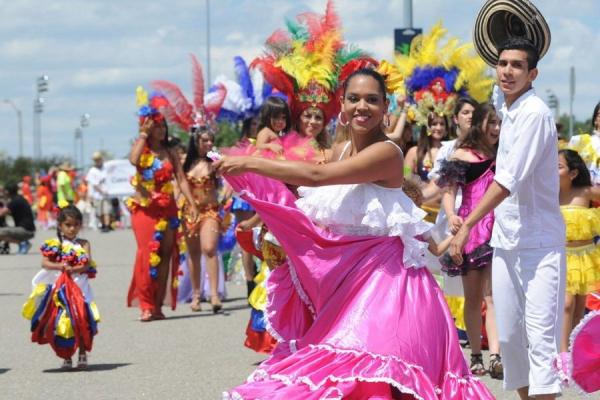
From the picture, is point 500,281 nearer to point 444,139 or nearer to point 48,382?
point 48,382

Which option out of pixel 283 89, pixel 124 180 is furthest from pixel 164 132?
pixel 124 180

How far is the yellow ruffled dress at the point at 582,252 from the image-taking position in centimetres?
859

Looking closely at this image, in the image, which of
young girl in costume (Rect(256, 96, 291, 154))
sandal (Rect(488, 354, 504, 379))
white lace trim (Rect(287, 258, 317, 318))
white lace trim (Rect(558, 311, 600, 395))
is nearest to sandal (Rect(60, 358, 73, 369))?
young girl in costume (Rect(256, 96, 291, 154))

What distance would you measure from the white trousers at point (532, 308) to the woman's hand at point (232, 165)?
162cm

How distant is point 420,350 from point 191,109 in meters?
8.23

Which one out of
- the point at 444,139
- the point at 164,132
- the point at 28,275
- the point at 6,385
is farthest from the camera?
the point at 28,275

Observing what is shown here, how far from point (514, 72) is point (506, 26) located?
648 mm

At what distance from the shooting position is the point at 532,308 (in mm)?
6184

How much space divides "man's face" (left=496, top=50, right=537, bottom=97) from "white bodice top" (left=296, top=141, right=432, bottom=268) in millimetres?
937

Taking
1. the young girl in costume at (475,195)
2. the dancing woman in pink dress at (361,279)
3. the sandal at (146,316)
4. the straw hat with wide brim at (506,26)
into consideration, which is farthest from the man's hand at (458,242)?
the sandal at (146,316)

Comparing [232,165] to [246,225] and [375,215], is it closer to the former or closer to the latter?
[375,215]

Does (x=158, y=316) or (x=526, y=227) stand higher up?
(x=526, y=227)

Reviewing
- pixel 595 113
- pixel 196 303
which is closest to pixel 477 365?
pixel 595 113

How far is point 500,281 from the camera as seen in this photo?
638cm
